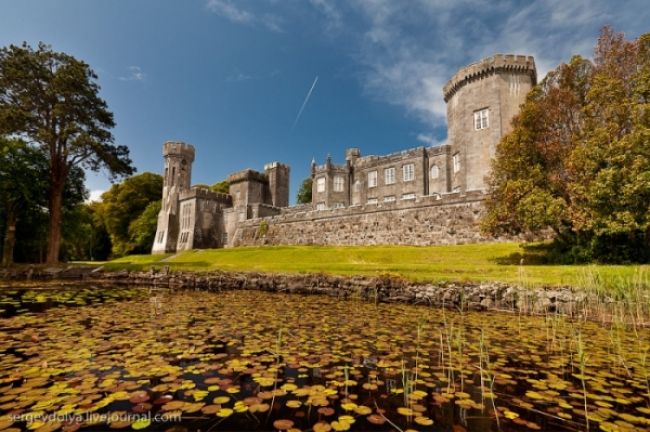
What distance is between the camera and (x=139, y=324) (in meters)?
8.58

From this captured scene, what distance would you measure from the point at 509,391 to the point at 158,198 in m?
66.4

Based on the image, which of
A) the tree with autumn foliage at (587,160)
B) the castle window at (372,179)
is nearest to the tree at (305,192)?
the castle window at (372,179)

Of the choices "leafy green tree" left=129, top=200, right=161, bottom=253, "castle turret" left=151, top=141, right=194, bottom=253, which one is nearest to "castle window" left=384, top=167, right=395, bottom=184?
"castle turret" left=151, top=141, right=194, bottom=253

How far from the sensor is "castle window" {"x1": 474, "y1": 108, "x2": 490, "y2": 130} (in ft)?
109

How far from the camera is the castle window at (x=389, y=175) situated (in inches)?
1660

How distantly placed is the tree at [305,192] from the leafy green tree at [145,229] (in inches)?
1113

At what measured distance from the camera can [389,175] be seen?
4256cm

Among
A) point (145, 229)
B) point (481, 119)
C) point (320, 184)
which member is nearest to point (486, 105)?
point (481, 119)

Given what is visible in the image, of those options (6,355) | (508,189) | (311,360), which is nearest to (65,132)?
(6,355)

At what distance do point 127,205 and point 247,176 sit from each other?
71.2ft

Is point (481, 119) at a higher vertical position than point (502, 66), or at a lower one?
lower

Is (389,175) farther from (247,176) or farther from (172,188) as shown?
(172,188)

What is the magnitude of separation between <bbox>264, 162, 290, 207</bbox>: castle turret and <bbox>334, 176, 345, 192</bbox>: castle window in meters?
14.3


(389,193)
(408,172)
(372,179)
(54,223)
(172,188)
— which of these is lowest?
(54,223)
